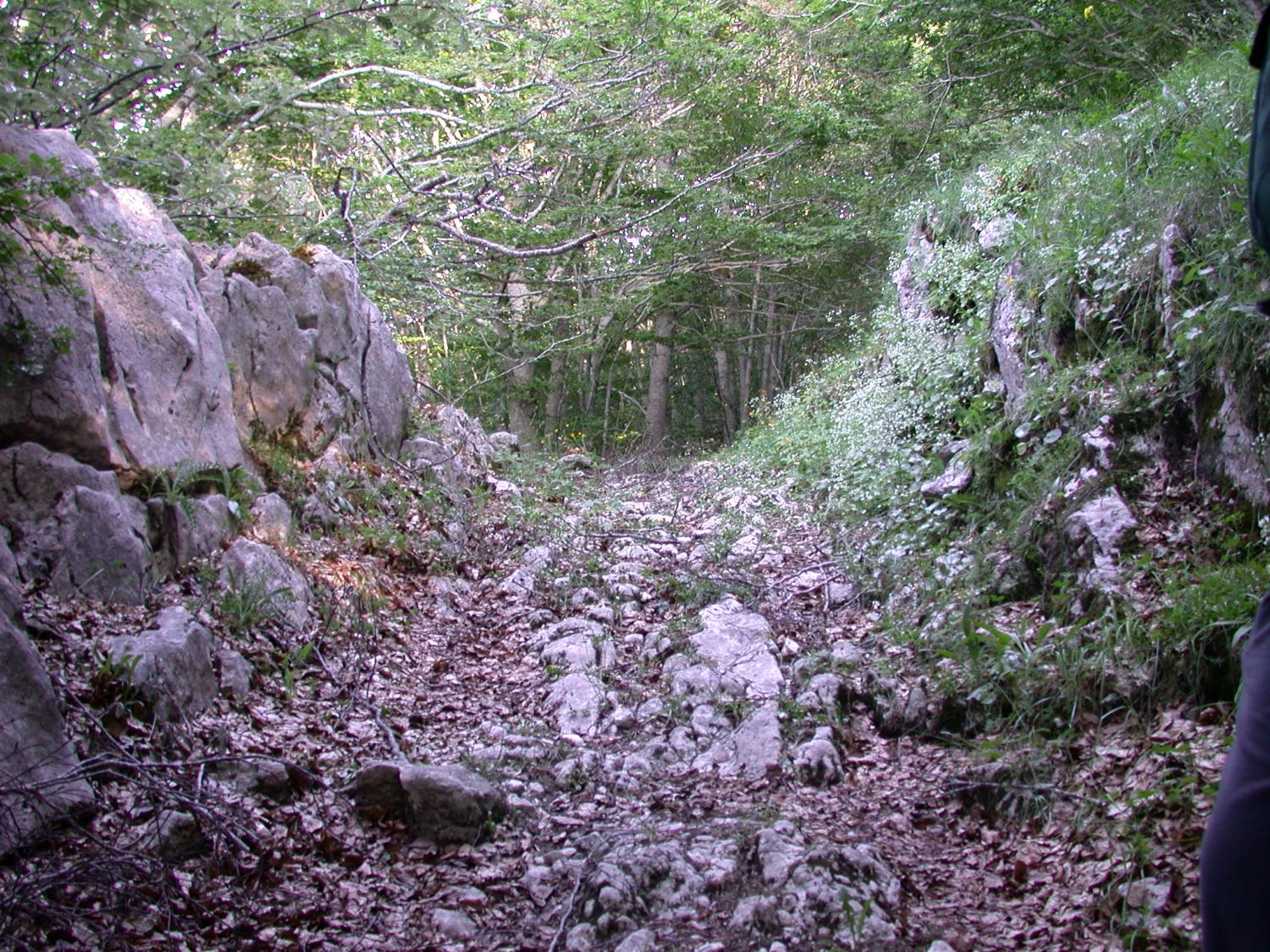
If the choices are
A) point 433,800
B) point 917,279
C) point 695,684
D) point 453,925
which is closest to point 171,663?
point 433,800

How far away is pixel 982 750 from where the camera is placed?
144 inches

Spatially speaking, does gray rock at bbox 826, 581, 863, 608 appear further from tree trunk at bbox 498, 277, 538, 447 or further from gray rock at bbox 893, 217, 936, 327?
tree trunk at bbox 498, 277, 538, 447

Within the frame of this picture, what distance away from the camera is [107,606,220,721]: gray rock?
374 cm

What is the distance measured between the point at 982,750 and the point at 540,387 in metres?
15.8

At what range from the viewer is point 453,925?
2969mm

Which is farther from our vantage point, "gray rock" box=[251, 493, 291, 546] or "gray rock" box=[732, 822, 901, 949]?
"gray rock" box=[251, 493, 291, 546]

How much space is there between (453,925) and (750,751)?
1705 mm

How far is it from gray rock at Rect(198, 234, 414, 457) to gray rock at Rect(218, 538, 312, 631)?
141 centimetres

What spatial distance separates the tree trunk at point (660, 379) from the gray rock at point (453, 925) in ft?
51.3

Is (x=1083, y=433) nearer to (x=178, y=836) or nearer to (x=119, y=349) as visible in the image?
(x=178, y=836)

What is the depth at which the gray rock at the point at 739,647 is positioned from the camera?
16.0 ft

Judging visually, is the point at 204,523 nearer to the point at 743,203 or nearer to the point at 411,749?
the point at 411,749

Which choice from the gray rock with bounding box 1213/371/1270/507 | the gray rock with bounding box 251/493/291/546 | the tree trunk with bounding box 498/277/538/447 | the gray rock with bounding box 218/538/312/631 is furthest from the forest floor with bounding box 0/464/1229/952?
the tree trunk with bounding box 498/277/538/447

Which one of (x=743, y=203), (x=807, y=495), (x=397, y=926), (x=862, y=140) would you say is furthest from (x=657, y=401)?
(x=397, y=926)
